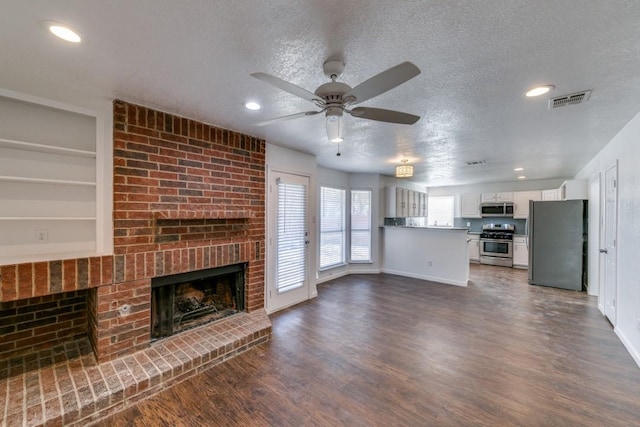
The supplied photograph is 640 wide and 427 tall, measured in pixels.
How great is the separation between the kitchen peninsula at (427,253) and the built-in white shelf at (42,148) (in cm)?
564

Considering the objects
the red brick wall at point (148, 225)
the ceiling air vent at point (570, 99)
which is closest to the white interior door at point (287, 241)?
the red brick wall at point (148, 225)

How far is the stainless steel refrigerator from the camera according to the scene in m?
5.06

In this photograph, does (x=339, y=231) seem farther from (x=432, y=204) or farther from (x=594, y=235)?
(x=432, y=204)

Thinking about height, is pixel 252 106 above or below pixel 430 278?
above

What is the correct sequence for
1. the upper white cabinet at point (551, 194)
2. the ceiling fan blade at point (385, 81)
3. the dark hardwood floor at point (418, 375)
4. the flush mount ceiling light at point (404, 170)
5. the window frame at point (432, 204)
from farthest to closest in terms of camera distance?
the window frame at point (432, 204) → the upper white cabinet at point (551, 194) → the flush mount ceiling light at point (404, 170) → the dark hardwood floor at point (418, 375) → the ceiling fan blade at point (385, 81)

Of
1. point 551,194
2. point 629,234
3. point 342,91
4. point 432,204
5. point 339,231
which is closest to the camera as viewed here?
point 342,91

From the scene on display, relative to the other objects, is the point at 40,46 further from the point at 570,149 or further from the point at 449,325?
the point at 570,149

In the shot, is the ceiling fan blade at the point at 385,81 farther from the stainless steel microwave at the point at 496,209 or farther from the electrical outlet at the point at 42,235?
the stainless steel microwave at the point at 496,209

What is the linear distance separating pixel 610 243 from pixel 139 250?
5.58 meters

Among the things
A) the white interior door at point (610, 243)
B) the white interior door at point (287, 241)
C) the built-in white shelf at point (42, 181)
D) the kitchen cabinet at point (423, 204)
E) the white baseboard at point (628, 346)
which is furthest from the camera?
the kitchen cabinet at point (423, 204)

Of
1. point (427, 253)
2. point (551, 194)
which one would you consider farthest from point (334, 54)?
point (551, 194)

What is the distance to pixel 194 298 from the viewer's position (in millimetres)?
3254

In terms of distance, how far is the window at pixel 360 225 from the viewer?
635 cm

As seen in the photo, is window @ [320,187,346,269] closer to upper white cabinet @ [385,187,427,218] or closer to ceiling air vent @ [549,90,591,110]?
upper white cabinet @ [385,187,427,218]
